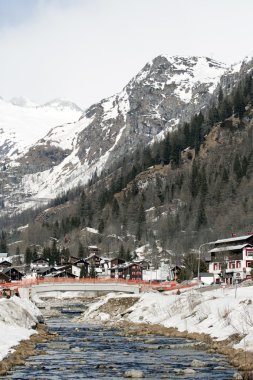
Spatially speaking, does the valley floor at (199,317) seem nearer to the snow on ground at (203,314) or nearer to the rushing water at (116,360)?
the snow on ground at (203,314)

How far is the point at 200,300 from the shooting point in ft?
305

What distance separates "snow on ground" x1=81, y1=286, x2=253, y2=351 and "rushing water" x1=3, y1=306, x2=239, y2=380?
13.1ft

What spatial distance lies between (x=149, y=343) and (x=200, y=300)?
70.2 ft

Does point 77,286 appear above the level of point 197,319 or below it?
above

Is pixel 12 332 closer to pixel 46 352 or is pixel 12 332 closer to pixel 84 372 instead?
pixel 46 352

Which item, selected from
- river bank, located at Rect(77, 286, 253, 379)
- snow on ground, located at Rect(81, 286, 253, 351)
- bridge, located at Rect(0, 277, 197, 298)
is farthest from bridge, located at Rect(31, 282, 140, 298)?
snow on ground, located at Rect(81, 286, 253, 351)

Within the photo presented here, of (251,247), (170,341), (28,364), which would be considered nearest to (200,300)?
(170,341)

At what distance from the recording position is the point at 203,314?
8400 cm

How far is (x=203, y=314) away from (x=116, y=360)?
2709 centimetres

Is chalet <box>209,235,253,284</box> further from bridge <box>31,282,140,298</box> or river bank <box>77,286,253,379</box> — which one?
river bank <box>77,286,253,379</box>

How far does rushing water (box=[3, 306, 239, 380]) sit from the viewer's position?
49.5 meters

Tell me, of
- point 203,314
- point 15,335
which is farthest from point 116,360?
point 203,314

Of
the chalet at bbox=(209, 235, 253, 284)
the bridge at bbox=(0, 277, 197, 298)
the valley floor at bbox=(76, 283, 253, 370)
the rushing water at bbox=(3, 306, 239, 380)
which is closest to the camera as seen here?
the rushing water at bbox=(3, 306, 239, 380)

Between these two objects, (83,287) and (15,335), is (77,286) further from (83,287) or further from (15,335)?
(15,335)
